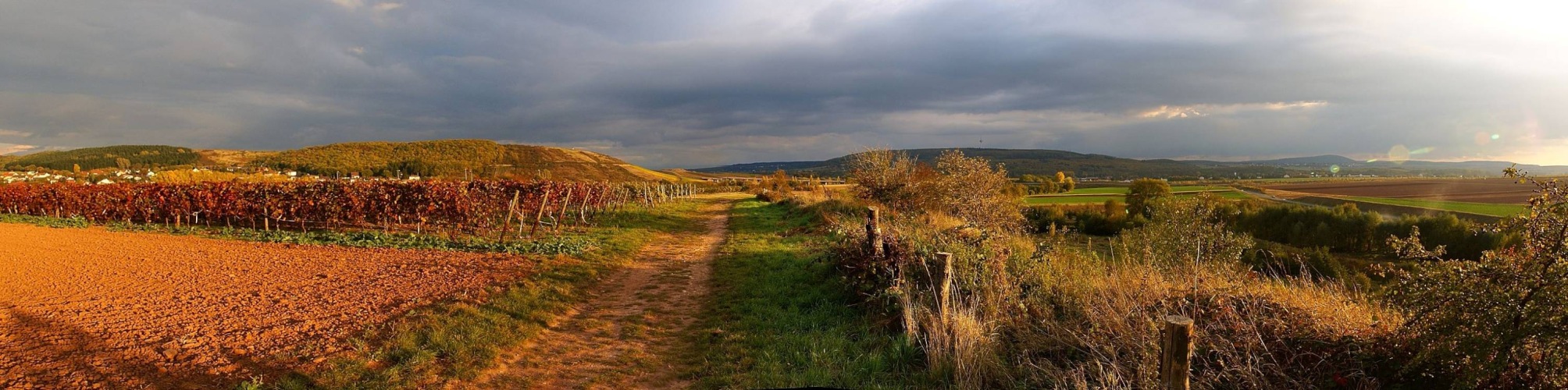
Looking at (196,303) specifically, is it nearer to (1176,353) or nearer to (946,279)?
(946,279)

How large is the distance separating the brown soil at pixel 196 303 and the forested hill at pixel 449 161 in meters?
66.0

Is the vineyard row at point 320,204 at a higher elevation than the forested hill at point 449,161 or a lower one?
lower

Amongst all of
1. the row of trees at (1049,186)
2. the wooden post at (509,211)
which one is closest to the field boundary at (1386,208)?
the row of trees at (1049,186)

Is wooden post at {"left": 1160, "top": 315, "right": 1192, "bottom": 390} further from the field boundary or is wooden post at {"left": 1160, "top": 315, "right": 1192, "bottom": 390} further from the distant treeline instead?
the field boundary

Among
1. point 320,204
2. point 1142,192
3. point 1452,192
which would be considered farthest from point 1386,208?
point 320,204

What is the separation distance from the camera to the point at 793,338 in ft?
20.3

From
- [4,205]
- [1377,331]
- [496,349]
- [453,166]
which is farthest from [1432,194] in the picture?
[453,166]

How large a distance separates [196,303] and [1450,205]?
237ft

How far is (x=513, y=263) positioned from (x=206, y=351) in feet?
18.4

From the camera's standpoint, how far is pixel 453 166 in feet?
292

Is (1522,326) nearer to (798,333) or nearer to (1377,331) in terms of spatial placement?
(1377,331)

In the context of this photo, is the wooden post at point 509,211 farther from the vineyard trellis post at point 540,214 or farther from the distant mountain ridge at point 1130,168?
the distant mountain ridge at point 1130,168

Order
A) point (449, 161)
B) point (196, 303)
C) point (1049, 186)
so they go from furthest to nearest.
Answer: point (449, 161)
point (1049, 186)
point (196, 303)

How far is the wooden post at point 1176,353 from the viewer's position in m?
2.86
